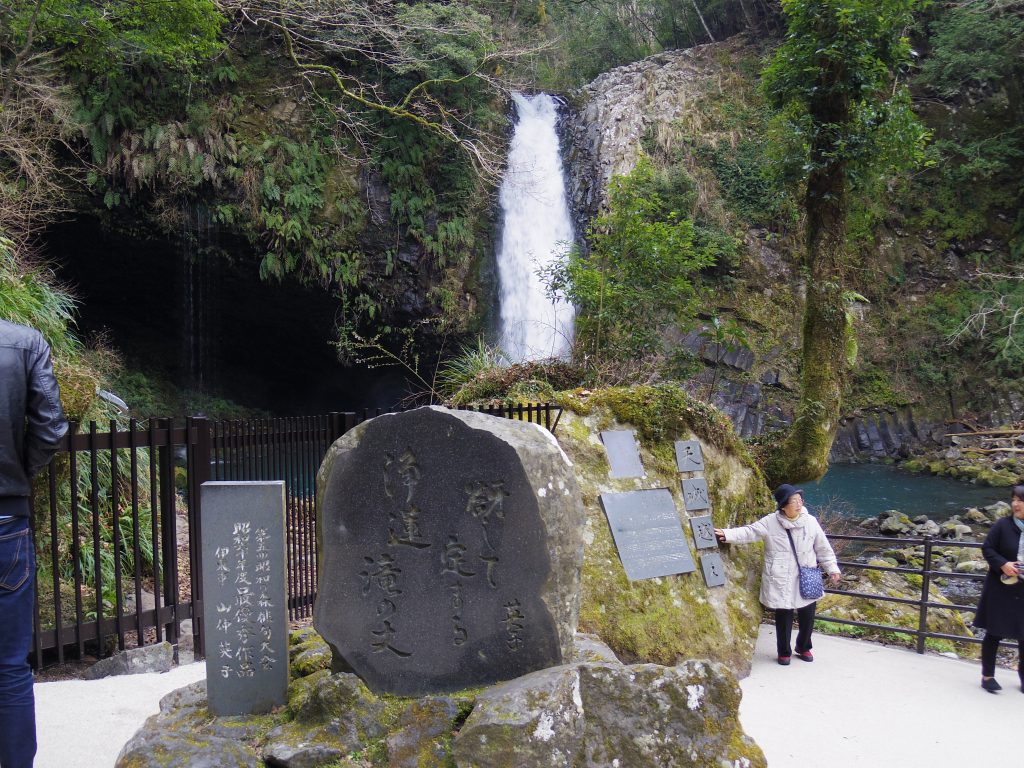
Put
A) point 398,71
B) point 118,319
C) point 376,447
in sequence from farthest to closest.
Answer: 1. point 118,319
2. point 398,71
3. point 376,447

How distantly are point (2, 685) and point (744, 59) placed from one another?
2262cm

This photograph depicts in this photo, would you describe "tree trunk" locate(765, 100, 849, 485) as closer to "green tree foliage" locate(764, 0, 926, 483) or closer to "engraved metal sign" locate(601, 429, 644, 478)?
"green tree foliage" locate(764, 0, 926, 483)

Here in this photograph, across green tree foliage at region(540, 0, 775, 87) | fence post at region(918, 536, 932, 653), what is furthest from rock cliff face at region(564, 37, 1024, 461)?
fence post at region(918, 536, 932, 653)

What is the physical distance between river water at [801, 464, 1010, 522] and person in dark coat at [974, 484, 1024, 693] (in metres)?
6.62

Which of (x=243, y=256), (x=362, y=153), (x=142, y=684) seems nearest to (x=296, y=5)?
(x=362, y=153)

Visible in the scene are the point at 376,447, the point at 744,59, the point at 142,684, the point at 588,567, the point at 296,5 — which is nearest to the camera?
the point at 376,447

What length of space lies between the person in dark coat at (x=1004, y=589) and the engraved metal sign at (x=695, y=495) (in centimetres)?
185

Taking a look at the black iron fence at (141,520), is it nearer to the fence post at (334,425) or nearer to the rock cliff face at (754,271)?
the fence post at (334,425)

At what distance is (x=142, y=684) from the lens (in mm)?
4484

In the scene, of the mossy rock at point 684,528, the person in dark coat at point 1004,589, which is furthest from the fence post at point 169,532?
the person in dark coat at point 1004,589

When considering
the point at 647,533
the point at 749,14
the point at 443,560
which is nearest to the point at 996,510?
the point at 647,533

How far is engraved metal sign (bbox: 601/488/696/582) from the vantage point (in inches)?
197

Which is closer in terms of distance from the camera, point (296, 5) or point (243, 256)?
point (296, 5)

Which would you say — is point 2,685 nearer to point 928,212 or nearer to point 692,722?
point 692,722
